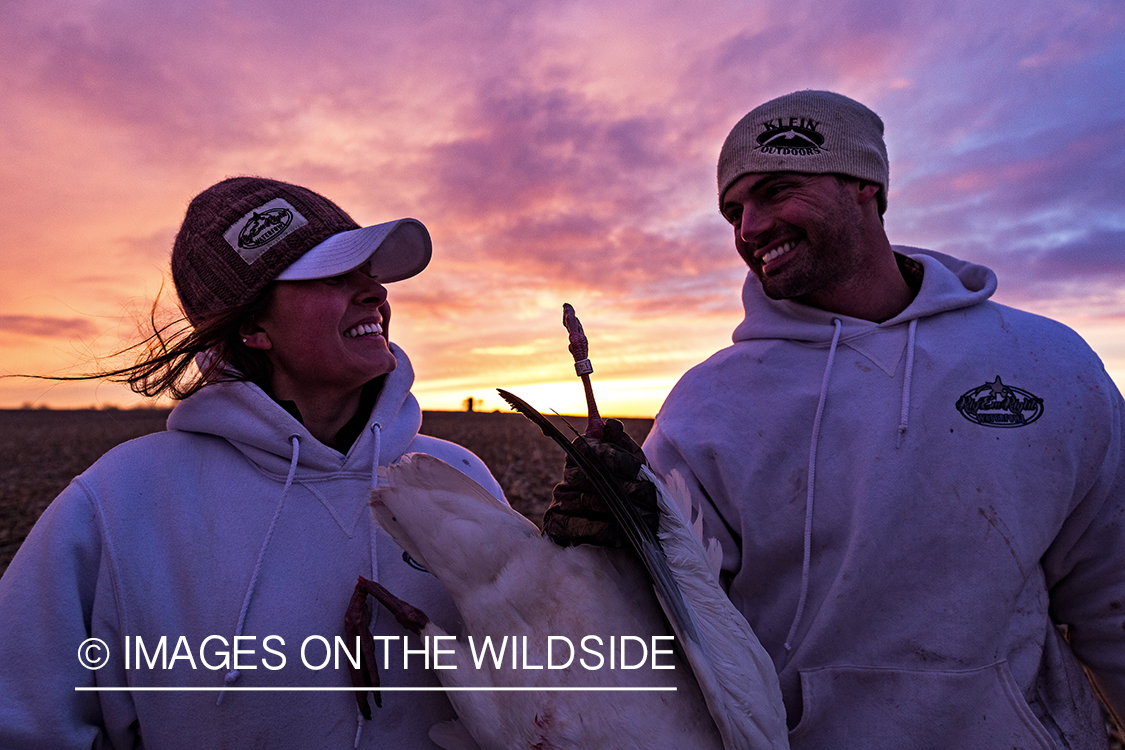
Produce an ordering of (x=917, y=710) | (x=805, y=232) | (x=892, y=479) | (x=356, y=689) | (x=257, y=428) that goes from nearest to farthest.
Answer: (x=356, y=689), (x=257, y=428), (x=917, y=710), (x=892, y=479), (x=805, y=232)

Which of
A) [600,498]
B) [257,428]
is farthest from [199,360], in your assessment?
[600,498]

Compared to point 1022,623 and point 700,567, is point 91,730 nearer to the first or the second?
point 700,567

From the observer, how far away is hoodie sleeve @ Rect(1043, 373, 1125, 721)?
2195mm

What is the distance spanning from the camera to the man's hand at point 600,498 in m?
→ 1.75

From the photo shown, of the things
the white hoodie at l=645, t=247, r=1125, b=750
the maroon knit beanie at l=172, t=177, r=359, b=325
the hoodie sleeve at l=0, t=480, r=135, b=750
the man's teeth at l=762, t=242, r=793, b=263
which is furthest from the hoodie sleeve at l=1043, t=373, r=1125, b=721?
the hoodie sleeve at l=0, t=480, r=135, b=750

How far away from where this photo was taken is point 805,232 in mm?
2457

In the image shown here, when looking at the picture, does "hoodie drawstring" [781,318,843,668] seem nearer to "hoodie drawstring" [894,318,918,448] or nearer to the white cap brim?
"hoodie drawstring" [894,318,918,448]

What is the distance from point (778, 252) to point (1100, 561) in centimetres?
162

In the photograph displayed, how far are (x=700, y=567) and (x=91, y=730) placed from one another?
174 centimetres

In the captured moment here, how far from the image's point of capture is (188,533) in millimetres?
1827

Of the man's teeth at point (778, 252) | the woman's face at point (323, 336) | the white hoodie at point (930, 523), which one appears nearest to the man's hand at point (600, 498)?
the white hoodie at point (930, 523)

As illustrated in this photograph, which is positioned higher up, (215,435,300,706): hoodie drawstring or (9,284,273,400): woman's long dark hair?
(9,284,273,400): woman's long dark hair

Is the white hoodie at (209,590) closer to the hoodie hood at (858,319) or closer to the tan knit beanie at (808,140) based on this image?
the hoodie hood at (858,319)

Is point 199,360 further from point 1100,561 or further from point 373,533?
point 1100,561
